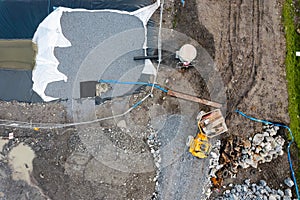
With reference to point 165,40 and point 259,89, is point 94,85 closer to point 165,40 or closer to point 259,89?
point 165,40

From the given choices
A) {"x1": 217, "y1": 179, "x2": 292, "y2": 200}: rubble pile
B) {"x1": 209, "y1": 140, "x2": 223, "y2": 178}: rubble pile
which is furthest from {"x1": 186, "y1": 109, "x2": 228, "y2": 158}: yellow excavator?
{"x1": 217, "y1": 179, "x2": 292, "y2": 200}: rubble pile

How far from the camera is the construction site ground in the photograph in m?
8.80

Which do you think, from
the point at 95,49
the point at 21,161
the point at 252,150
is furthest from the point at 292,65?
the point at 21,161

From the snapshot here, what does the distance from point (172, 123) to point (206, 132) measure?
86cm

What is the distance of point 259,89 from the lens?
9.17 m

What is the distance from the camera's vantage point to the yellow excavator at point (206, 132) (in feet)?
28.3

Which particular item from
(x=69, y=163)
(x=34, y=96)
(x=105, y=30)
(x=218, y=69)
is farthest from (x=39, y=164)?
(x=218, y=69)

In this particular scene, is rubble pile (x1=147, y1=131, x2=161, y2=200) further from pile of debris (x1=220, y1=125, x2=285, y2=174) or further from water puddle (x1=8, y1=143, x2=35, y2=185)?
water puddle (x1=8, y1=143, x2=35, y2=185)

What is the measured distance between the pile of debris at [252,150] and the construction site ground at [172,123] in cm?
16

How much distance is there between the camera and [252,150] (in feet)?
29.2

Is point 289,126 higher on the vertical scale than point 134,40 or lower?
lower

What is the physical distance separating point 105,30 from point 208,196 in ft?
15.8

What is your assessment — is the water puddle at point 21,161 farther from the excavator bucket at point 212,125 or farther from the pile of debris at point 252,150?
the pile of debris at point 252,150

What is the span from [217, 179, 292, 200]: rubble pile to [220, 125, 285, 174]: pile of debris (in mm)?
415
